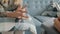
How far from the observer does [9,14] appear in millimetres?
2064

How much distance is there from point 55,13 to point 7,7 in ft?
3.88

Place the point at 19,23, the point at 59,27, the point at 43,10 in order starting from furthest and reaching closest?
the point at 43,10 < the point at 19,23 < the point at 59,27

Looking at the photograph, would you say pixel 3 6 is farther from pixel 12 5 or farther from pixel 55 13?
pixel 55 13

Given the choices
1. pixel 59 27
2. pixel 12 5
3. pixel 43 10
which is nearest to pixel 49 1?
pixel 43 10

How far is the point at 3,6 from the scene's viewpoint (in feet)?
8.71

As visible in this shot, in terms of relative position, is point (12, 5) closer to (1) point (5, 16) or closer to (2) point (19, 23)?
(1) point (5, 16)

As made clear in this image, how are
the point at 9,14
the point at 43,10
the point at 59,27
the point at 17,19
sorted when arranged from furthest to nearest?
the point at 43,10, the point at 9,14, the point at 17,19, the point at 59,27

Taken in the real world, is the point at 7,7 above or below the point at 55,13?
above

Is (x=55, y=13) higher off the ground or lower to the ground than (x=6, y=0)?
lower

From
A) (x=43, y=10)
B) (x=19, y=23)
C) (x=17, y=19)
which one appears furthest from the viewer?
(x=43, y=10)

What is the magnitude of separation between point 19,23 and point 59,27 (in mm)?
559

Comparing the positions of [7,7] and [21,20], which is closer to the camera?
[21,20]

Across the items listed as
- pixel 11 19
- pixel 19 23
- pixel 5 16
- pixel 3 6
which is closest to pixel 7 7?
pixel 3 6

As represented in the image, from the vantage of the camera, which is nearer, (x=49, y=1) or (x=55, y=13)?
→ (x=55, y=13)
